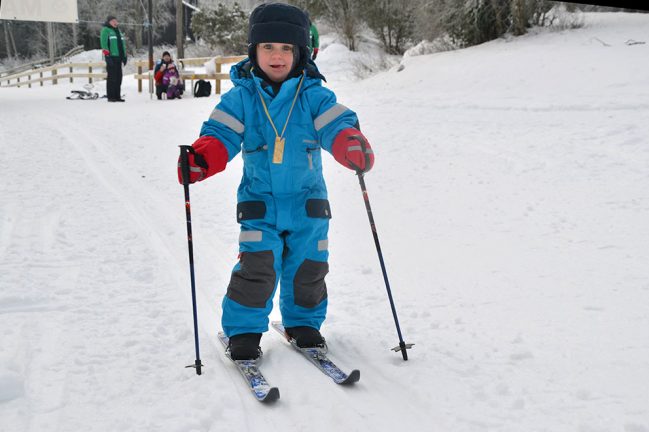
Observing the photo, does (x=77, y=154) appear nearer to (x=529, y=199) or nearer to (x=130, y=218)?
(x=130, y=218)

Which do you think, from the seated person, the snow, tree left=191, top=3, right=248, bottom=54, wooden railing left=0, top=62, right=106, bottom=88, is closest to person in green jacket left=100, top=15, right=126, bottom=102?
the seated person

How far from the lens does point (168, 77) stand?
→ 1645cm

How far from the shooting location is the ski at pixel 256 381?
264 centimetres

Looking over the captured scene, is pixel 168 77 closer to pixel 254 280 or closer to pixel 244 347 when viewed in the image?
pixel 254 280

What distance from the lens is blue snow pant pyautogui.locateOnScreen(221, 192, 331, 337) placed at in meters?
3.09

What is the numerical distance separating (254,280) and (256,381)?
52 cm

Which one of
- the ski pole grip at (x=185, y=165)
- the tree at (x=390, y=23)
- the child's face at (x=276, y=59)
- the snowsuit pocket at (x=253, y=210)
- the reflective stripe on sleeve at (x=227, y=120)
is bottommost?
the snowsuit pocket at (x=253, y=210)

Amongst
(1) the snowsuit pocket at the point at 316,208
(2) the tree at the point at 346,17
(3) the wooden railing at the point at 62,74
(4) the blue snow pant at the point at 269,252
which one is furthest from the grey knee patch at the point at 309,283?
(3) the wooden railing at the point at 62,74

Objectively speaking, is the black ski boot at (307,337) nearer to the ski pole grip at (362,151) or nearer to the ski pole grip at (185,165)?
the ski pole grip at (362,151)

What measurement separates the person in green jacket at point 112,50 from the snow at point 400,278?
7.30 meters

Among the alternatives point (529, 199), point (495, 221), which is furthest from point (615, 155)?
point (495, 221)

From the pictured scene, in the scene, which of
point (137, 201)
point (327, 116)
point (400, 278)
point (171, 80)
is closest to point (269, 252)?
point (327, 116)

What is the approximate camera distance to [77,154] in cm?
843

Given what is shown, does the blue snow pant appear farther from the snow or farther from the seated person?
the seated person
